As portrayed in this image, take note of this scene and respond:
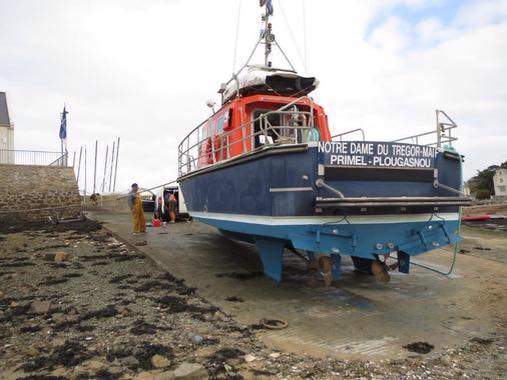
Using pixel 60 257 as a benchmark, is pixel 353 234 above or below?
above

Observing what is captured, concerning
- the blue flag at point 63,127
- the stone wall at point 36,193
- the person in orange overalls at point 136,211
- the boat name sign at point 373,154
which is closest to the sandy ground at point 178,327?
A: the boat name sign at point 373,154

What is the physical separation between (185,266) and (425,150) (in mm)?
4146

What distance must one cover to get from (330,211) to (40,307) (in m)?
3.32

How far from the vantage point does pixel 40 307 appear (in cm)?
477

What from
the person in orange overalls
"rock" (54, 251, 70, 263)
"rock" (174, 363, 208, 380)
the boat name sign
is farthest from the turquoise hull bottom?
the person in orange overalls

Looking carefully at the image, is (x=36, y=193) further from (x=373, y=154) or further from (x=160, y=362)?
(x=160, y=362)

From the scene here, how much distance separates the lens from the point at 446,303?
17.4 feet

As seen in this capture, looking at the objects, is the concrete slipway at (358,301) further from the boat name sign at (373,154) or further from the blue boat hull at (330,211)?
the boat name sign at (373,154)

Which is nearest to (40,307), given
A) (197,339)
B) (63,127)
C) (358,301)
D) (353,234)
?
(197,339)

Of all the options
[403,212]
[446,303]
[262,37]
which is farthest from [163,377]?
[262,37]

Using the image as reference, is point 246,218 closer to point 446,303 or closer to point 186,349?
point 186,349

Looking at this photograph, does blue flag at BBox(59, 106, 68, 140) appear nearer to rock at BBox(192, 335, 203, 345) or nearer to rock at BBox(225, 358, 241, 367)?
rock at BBox(192, 335, 203, 345)

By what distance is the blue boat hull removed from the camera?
15.6ft

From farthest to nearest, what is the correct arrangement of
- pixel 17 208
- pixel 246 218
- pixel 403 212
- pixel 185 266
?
pixel 17 208 → pixel 185 266 → pixel 246 218 → pixel 403 212
